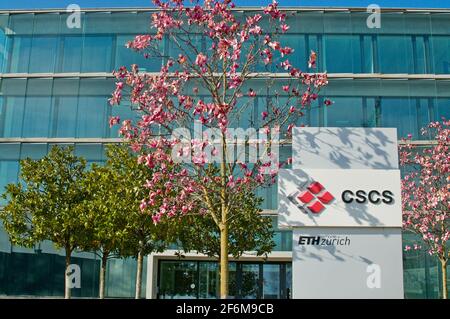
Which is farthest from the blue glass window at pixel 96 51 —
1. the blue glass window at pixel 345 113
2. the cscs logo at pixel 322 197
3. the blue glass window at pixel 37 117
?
the cscs logo at pixel 322 197

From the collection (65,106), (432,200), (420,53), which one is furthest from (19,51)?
(432,200)

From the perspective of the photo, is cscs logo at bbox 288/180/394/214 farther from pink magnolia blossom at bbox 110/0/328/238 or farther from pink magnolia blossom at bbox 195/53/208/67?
pink magnolia blossom at bbox 195/53/208/67

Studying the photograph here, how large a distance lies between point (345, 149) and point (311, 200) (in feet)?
4.23

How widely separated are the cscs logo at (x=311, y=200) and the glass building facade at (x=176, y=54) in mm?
21695

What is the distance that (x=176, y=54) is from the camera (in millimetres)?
35469

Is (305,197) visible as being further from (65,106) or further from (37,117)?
(37,117)

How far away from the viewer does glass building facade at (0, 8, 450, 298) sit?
3434 cm

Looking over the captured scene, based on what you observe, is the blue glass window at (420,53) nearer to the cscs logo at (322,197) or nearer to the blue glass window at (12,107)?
the blue glass window at (12,107)

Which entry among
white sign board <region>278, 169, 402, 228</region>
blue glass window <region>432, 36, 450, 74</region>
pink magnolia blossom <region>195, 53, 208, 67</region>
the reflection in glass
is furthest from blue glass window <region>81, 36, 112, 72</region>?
white sign board <region>278, 169, 402, 228</region>

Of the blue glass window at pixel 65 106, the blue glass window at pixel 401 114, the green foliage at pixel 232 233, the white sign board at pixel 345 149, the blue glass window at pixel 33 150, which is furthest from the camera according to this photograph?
the blue glass window at pixel 65 106

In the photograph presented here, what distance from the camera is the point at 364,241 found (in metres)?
11.5

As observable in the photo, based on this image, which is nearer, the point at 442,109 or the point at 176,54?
the point at 442,109

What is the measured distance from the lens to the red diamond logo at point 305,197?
1149 cm

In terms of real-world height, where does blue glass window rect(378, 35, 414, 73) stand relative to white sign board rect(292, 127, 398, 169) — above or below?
above
